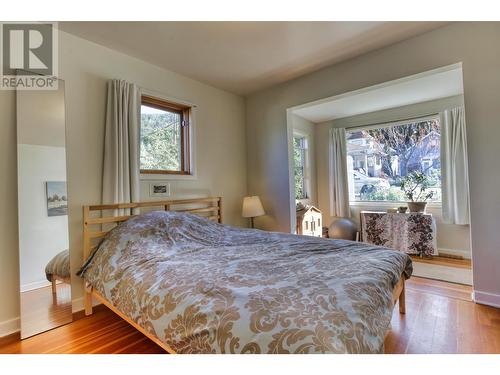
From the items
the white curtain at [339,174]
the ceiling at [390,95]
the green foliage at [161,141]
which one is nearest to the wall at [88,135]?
the green foliage at [161,141]

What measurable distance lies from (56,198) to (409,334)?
A: 2994mm

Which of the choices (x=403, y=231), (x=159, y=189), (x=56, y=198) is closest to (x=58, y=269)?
(x=56, y=198)

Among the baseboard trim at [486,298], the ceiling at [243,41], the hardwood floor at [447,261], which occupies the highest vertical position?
Result: the ceiling at [243,41]

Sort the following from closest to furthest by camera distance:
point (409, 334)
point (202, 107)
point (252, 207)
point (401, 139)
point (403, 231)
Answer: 1. point (409, 334)
2. point (202, 107)
3. point (252, 207)
4. point (403, 231)
5. point (401, 139)

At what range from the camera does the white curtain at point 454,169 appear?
361cm

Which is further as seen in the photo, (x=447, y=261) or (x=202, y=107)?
(x=447, y=261)

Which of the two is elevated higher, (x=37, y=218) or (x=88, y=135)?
(x=88, y=135)

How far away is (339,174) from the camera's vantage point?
15.8 ft

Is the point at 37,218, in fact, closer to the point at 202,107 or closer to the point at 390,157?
the point at 202,107

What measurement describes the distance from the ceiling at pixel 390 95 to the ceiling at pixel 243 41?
42cm

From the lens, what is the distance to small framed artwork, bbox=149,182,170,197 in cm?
280

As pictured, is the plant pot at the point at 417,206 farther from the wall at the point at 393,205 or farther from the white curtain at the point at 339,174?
the white curtain at the point at 339,174

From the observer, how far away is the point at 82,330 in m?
1.97
